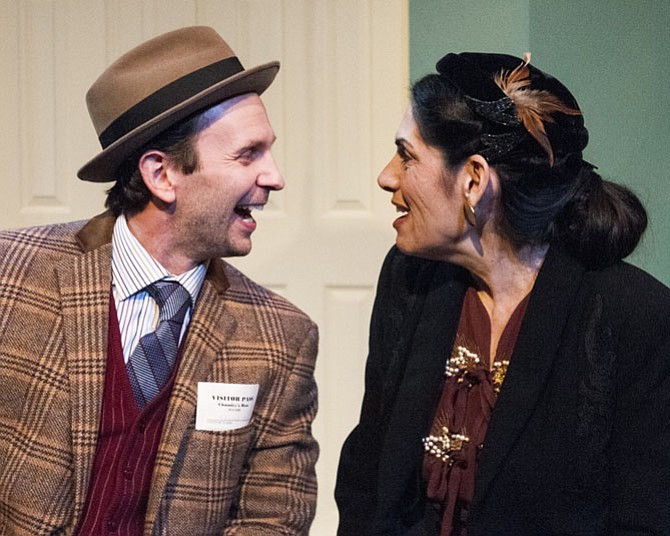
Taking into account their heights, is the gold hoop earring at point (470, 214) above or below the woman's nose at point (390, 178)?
below

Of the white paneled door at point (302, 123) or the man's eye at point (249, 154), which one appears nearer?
the man's eye at point (249, 154)

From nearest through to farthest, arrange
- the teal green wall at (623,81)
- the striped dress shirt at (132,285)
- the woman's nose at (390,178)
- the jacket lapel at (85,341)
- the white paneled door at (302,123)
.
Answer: the jacket lapel at (85,341) < the striped dress shirt at (132,285) < the woman's nose at (390,178) < the teal green wall at (623,81) < the white paneled door at (302,123)

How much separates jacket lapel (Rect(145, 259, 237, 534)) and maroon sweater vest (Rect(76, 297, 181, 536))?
24mm

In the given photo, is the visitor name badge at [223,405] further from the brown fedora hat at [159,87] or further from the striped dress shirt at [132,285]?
the brown fedora hat at [159,87]

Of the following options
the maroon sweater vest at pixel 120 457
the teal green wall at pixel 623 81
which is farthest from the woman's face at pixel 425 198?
the teal green wall at pixel 623 81

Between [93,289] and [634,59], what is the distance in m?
1.91

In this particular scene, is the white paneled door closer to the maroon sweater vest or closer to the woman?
the woman

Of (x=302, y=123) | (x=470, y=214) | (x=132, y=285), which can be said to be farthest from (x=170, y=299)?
(x=302, y=123)

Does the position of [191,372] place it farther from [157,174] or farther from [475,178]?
[475,178]

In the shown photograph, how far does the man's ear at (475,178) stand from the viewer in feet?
6.51

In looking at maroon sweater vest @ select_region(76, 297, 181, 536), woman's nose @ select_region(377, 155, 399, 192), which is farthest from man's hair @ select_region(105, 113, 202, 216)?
woman's nose @ select_region(377, 155, 399, 192)

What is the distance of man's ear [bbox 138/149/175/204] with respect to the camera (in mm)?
1979

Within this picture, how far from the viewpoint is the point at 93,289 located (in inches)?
76.1

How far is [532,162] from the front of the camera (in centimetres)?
198
